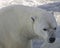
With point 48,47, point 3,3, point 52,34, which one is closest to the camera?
point 52,34

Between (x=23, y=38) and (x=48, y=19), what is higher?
(x=48, y=19)

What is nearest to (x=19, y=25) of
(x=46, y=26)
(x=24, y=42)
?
(x=24, y=42)

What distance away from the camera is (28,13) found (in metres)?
4.81

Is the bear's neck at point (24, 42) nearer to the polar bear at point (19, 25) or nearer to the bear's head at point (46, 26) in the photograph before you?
the polar bear at point (19, 25)

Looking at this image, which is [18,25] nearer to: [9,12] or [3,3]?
[9,12]

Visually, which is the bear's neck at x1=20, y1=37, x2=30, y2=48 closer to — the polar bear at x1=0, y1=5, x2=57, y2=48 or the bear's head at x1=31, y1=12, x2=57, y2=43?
the polar bear at x1=0, y1=5, x2=57, y2=48

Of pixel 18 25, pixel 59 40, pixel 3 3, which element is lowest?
pixel 3 3

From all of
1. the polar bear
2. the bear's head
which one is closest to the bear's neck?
the polar bear

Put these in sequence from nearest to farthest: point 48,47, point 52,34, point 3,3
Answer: point 52,34, point 48,47, point 3,3

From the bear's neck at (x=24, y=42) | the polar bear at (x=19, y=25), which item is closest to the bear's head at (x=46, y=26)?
the polar bear at (x=19, y=25)

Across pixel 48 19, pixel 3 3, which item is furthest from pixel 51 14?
pixel 3 3

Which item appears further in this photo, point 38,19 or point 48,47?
point 48,47

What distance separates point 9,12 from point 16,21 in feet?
0.64

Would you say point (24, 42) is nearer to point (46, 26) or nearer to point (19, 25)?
point (19, 25)
